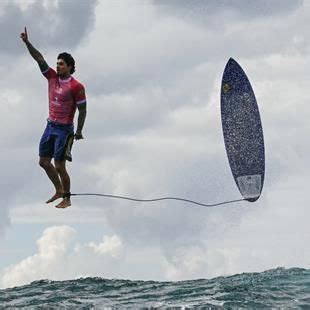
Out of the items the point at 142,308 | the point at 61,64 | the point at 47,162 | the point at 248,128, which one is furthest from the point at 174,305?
the point at 248,128

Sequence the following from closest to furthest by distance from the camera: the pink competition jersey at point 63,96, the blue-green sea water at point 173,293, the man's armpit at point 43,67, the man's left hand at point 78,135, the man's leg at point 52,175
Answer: the blue-green sea water at point 173,293, the pink competition jersey at point 63,96, the man's armpit at point 43,67, the man's left hand at point 78,135, the man's leg at point 52,175

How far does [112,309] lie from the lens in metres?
15.3

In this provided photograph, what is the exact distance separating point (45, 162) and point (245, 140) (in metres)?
6.99

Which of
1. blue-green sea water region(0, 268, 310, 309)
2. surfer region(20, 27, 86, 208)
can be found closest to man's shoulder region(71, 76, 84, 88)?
surfer region(20, 27, 86, 208)

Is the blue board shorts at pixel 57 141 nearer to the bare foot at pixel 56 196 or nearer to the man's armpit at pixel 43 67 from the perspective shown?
the bare foot at pixel 56 196

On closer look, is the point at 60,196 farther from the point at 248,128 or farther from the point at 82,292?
the point at 248,128

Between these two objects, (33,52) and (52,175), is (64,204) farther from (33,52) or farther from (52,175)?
(33,52)

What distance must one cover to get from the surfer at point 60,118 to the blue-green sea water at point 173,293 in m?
2.52

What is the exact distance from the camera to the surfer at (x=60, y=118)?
16.3 metres

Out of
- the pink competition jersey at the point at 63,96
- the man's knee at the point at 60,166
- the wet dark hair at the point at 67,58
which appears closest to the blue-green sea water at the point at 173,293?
the man's knee at the point at 60,166

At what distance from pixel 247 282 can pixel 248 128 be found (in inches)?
206

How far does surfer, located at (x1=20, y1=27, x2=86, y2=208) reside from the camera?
16297 mm

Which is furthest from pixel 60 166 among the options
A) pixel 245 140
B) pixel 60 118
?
pixel 245 140

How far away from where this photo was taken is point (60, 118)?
16.6 m
